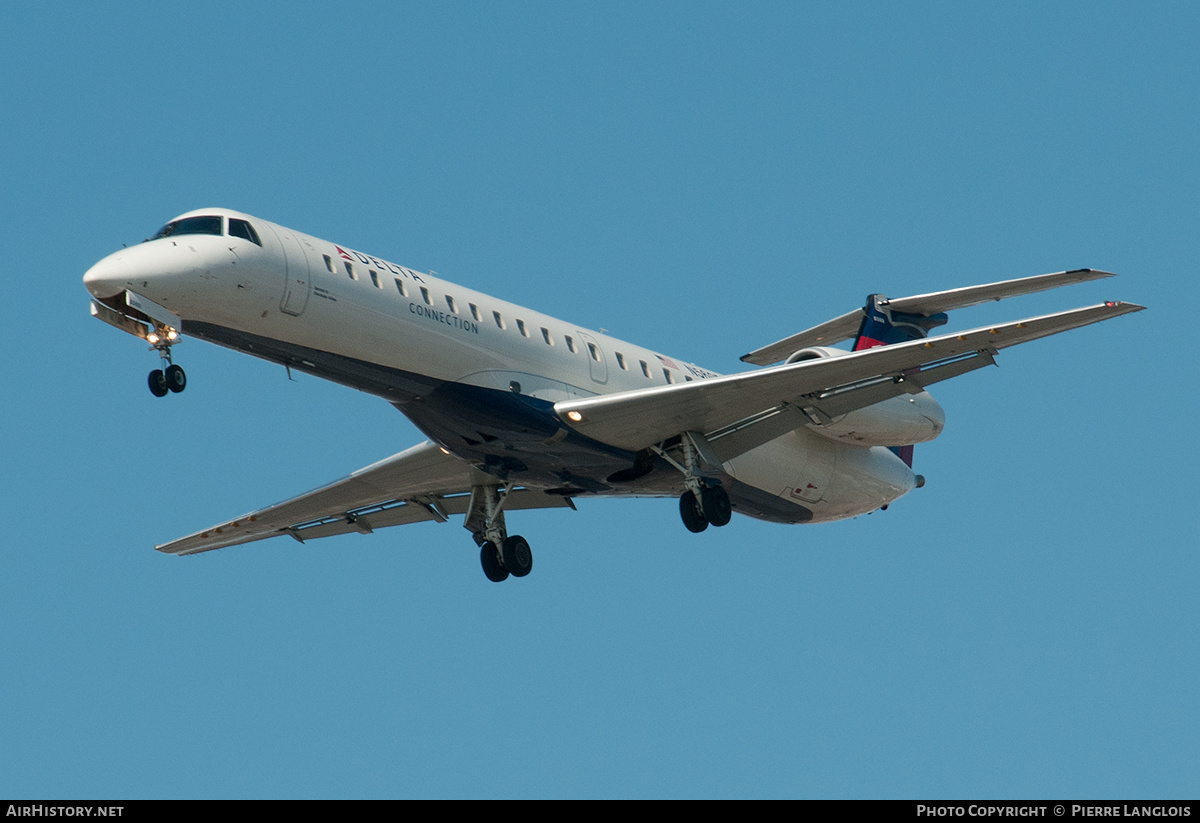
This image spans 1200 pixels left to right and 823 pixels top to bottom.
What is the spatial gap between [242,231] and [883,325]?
11429 millimetres

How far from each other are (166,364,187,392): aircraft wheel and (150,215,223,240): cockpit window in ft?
5.85

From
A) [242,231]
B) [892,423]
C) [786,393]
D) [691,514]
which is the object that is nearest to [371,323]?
[242,231]

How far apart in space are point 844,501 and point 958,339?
6.33 metres

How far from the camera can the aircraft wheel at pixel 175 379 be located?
19.0 m

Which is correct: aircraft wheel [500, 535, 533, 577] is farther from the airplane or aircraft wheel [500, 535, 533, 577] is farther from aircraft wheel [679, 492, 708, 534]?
aircraft wheel [679, 492, 708, 534]

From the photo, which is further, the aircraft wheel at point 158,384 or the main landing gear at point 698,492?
the main landing gear at point 698,492

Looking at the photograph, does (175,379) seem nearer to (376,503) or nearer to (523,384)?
(523,384)

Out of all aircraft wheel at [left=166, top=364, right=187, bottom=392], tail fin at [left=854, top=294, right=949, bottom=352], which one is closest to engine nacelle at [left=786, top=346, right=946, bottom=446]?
tail fin at [left=854, top=294, right=949, bottom=352]

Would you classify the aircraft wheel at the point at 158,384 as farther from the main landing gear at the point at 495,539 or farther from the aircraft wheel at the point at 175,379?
the main landing gear at the point at 495,539

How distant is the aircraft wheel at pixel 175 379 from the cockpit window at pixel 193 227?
1.78 m

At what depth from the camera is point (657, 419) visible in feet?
72.7

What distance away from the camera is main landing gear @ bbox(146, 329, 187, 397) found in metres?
19.0

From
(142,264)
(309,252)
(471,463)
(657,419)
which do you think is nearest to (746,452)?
(657,419)

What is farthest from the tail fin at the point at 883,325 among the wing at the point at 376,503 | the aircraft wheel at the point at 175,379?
the aircraft wheel at the point at 175,379
